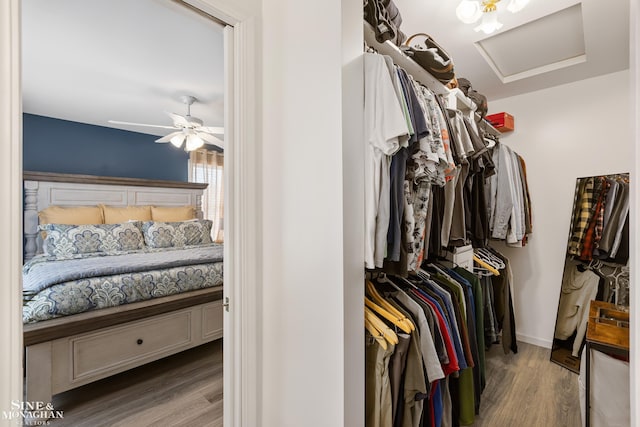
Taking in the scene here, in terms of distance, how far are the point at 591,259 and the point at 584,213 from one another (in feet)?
1.27

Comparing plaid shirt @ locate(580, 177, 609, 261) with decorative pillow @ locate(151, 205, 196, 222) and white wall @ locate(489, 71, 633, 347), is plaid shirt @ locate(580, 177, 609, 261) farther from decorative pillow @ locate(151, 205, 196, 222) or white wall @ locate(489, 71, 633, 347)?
decorative pillow @ locate(151, 205, 196, 222)

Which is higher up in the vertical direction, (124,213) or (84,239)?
(124,213)

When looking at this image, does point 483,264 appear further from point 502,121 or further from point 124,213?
point 124,213

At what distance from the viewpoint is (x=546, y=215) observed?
2895mm

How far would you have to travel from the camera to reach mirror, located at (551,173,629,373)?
231 centimetres

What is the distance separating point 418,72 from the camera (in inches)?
64.9

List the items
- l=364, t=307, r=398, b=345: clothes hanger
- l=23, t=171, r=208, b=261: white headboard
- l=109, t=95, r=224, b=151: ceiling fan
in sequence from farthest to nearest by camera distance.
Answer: l=23, t=171, r=208, b=261: white headboard, l=109, t=95, r=224, b=151: ceiling fan, l=364, t=307, r=398, b=345: clothes hanger

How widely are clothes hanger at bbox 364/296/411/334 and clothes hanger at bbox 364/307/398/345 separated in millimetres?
27

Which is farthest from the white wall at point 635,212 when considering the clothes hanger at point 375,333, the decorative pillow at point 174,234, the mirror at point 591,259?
the decorative pillow at point 174,234

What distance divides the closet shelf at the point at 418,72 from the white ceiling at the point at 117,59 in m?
0.67

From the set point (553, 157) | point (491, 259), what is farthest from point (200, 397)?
point (553, 157)

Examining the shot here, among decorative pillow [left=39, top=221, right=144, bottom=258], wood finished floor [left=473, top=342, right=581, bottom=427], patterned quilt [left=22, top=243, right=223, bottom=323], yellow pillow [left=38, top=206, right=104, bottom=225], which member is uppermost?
yellow pillow [left=38, top=206, right=104, bottom=225]

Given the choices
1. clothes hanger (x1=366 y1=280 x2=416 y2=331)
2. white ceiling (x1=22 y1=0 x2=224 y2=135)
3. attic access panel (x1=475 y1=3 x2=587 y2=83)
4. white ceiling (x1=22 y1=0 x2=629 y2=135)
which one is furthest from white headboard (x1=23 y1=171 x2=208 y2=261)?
attic access panel (x1=475 y1=3 x2=587 y2=83)

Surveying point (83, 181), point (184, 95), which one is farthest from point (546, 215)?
point (83, 181)
